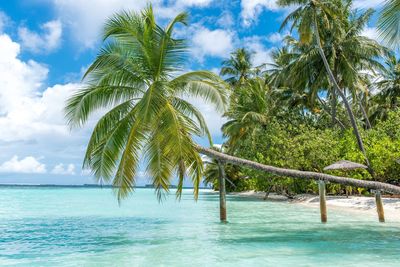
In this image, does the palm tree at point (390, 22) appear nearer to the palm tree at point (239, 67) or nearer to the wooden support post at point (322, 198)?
the wooden support post at point (322, 198)

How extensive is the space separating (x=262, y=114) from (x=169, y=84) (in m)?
21.8

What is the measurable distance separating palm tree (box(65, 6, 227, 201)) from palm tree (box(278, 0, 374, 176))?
47.7 ft

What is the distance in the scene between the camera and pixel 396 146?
23.0m

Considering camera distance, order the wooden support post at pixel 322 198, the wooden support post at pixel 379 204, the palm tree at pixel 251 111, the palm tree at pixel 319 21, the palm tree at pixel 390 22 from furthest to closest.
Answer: the palm tree at pixel 251 111 → the palm tree at pixel 319 21 → the wooden support post at pixel 322 198 → the wooden support post at pixel 379 204 → the palm tree at pixel 390 22

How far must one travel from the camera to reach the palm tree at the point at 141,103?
9768 mm

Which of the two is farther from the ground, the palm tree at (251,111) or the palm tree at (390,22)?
the palm tree at (251,111)

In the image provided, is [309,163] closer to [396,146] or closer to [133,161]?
[396,146]

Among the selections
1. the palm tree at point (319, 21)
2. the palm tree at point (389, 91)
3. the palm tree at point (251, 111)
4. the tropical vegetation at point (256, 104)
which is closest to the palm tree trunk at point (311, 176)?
the tropical vegetation at point (256, 104)

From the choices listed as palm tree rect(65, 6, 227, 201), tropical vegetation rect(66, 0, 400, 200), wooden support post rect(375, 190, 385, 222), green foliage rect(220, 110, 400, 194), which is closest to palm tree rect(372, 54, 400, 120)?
tropical vegetation rect(66, 0, 400, 200)

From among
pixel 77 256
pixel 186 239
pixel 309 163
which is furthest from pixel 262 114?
pixel 77 256

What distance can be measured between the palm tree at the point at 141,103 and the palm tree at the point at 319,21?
572 inches

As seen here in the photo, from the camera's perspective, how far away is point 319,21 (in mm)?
25000

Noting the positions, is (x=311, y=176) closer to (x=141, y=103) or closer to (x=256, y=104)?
(x=141, y=103)

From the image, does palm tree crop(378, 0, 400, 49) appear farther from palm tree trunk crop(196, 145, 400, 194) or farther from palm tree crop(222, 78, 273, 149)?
palm tree crop(222, 78, 273, 149)
